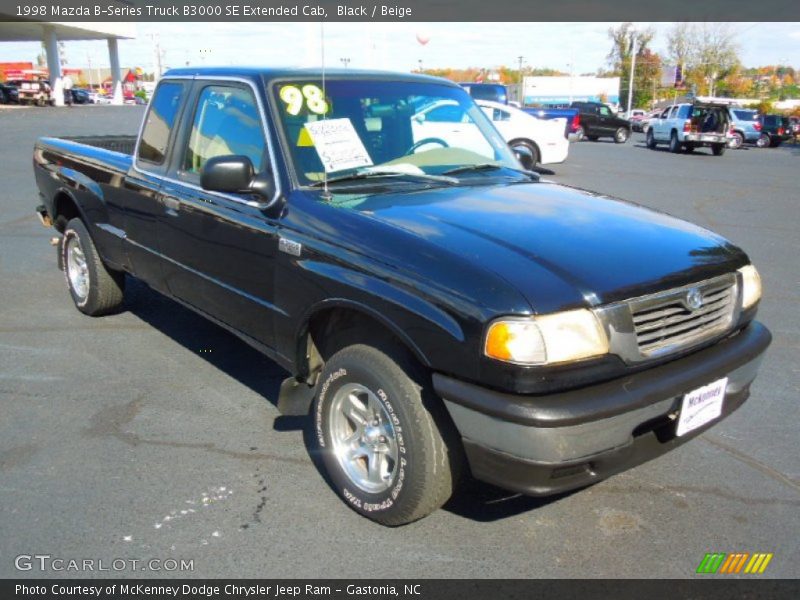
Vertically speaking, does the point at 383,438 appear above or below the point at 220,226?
below

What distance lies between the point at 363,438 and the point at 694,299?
4.98ft

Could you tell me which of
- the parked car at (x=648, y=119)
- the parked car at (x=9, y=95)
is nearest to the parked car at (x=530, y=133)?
the parked car at (x=648, y=119)

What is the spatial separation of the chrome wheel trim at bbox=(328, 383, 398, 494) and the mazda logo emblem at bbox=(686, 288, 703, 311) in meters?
1.30

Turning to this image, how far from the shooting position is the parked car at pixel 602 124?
1352 inches

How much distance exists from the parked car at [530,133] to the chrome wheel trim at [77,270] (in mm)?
12717

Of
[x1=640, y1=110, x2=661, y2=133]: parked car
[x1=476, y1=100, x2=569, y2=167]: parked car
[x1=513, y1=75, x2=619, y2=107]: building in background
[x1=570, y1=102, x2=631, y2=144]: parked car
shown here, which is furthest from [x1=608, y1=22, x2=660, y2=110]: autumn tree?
[x1=476, y1=100, x2=569, y2=167]: parked car

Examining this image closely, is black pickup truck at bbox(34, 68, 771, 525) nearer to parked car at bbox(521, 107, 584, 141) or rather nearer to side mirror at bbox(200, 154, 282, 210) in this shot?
side mirror at bbox(200, 154, 282, 210)

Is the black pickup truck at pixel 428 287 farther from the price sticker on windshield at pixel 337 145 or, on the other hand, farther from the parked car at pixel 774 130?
the parked car at pixel 774 130

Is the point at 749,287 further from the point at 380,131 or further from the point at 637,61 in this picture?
the point at 637,61

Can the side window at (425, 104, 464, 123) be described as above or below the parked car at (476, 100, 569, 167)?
above

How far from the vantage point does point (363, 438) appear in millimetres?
3160

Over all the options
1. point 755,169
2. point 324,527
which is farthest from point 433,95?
point 755,169

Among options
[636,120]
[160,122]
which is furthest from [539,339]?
[636,120]

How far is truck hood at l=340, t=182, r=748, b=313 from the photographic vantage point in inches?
103
